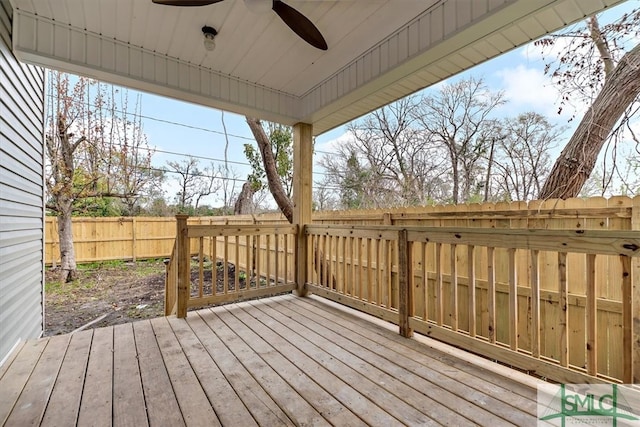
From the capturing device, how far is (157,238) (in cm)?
950

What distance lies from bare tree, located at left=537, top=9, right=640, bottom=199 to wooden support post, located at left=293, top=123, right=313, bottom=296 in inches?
111

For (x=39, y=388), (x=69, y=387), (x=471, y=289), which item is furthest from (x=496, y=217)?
(x=39, y=388)

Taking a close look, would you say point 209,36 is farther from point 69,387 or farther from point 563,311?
point 563,311

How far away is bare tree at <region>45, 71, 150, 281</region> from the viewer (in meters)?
6.46

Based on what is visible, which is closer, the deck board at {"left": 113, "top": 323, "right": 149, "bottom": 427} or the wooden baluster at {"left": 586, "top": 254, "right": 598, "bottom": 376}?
the deck board at {"left": 113, "top": 323, "right": 149, "bottom": 427}

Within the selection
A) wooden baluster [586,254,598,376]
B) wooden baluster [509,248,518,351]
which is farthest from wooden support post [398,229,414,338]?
wooden baluster [586,254,598,376]

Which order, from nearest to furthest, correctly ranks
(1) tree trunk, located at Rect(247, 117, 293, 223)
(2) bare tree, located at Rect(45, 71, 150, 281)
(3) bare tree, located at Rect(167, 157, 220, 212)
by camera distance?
(1) tree trunk, located at Rect(247, 117, 293, 223), (2) bare tree, located at Rect(45, 71, 150, 281), (3) bare tree, located at Rect(167, 157, 220, 212)

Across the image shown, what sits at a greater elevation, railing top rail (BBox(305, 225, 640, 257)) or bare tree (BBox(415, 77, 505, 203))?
bare tree (BBox(415, 77, 505, 203))

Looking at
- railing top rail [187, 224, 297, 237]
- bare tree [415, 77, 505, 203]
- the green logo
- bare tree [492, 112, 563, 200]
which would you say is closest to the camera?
the green logo

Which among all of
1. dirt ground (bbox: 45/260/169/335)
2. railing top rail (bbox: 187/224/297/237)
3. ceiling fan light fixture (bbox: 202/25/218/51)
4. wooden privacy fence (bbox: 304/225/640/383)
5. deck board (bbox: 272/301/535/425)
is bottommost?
dirt ground (bbox: 45/260/169/335)

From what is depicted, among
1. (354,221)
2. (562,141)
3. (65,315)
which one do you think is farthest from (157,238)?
(562,141)

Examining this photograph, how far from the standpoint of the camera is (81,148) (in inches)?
272

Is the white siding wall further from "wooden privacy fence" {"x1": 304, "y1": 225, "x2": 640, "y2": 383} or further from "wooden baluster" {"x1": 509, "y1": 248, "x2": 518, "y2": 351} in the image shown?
"wooden baluster" {"x1": 509, "y1": 248, "x2": 518, "y2": 351}

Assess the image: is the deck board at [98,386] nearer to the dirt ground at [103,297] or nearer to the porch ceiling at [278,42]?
the porch ceiling at [278,42]
